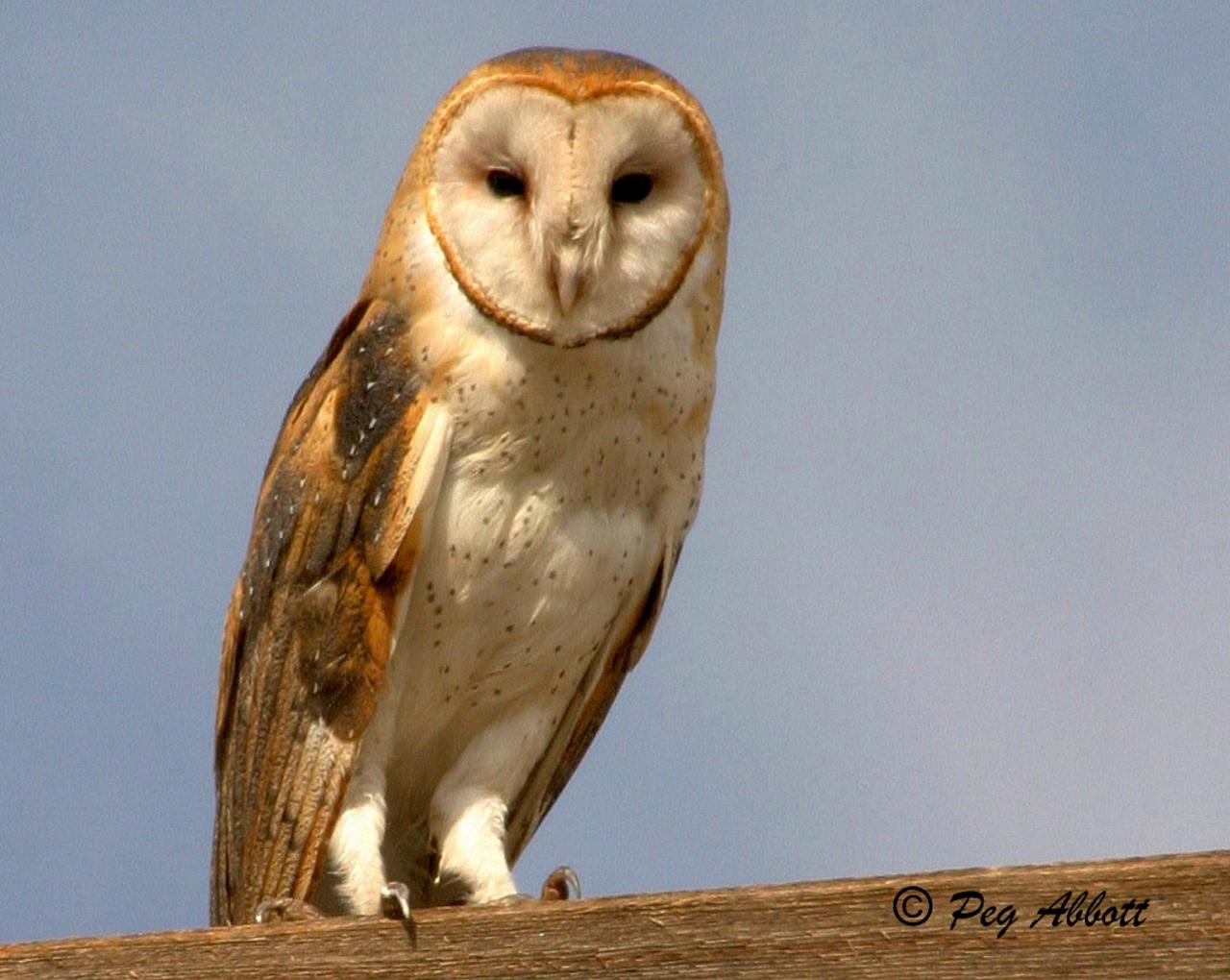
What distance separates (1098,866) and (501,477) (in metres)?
1.42

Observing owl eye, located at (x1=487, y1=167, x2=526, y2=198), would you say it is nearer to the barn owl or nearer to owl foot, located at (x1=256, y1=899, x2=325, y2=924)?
the barn owl

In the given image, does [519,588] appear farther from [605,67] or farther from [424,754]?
[605,67]

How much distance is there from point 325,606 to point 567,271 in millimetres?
635

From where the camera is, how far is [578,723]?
3635mm

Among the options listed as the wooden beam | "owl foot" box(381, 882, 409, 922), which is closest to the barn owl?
"owl foot" box(381, 882, 409, 922)

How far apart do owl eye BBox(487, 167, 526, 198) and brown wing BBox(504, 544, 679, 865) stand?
67cm

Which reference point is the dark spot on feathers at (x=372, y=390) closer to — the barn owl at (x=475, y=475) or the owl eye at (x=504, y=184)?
the barn owl at (x=475, y=475)

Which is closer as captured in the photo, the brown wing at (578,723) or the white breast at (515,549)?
the white breast at (515,549)

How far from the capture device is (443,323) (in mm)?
3281

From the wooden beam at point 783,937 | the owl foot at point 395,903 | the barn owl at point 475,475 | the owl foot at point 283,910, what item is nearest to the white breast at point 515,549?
the barn owl at point 475,475

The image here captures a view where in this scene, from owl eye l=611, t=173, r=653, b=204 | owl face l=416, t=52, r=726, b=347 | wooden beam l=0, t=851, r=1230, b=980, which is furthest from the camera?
owl eye l=611, t=173, r=653, b=204

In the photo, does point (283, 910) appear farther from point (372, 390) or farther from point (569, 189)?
point (569, 189)

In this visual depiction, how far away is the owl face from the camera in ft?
10.5

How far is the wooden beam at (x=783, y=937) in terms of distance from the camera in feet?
6.69
